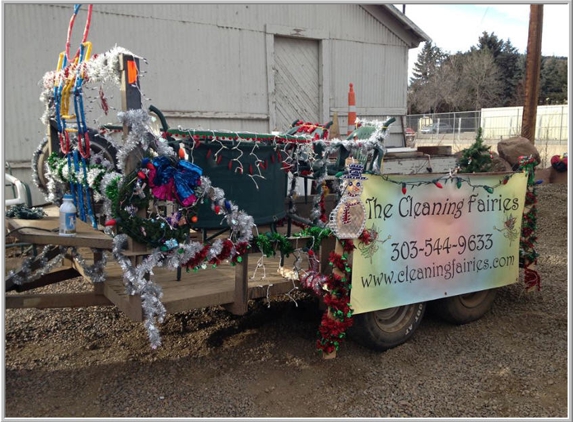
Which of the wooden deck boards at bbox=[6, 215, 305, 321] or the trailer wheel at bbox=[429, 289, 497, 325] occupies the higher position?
the wooden deck boards at bbox=[6, 215, 305, 321]

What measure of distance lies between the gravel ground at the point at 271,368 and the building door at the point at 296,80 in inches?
240

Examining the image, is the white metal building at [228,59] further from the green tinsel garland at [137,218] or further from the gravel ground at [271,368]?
the green tinsel garland at [137,218]

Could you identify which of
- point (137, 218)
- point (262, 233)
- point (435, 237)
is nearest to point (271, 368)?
point (262, 233)

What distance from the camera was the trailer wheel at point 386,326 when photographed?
3.97m

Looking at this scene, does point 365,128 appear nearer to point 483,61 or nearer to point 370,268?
point 370,268

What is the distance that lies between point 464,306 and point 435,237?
0.89 metres

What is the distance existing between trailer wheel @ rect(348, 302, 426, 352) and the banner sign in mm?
139

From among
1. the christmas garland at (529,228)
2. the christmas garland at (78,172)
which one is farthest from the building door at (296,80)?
the christmas garland at (78,172)

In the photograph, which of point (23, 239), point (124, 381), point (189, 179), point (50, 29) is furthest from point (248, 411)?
point (50, 29)

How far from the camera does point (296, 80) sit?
10477 millimetres

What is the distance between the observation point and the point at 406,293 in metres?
4.10

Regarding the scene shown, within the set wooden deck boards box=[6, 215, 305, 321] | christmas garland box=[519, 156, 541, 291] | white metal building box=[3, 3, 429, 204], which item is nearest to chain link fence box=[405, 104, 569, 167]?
white metal building box=[3, 3, 429, 204]

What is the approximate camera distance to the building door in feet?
33.7

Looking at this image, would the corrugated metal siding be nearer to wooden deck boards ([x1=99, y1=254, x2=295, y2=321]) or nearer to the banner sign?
the banner sign
